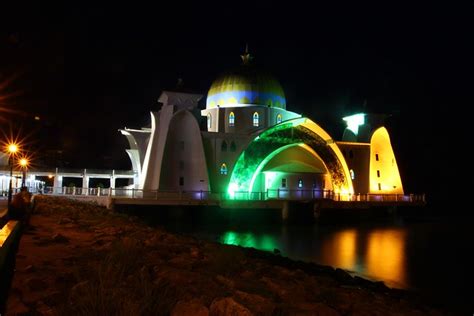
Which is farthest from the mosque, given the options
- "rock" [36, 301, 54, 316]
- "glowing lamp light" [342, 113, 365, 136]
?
"rock" [36, 301, 54, 316]

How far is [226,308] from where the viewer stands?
584 centimetres

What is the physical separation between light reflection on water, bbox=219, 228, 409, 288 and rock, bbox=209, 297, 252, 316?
414 inches

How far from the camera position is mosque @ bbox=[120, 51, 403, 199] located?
34203mm

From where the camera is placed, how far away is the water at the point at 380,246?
50.4 ft

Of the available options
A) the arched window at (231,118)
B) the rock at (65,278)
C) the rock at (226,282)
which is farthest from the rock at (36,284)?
the arched window at (231,118)

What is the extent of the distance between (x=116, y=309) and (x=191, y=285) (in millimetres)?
2169

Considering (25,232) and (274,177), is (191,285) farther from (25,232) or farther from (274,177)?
(274,177)

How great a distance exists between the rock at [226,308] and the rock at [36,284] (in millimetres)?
2432

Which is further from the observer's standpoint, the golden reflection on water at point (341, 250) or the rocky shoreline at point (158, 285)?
the golden reflection on water at point (341, 250)

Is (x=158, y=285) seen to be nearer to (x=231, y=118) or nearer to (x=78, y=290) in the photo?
(x=78, y=290)

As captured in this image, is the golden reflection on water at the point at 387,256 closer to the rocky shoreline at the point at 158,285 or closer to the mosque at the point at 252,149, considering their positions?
the rocky shoreline at the point at 158,285

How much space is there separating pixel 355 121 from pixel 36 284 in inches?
1580

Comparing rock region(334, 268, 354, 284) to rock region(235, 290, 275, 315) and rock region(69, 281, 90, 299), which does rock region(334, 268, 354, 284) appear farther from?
rock region(69, 281, 90, 299)

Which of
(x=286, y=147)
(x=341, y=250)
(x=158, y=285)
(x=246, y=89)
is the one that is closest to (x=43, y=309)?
(x=158, y=285)
